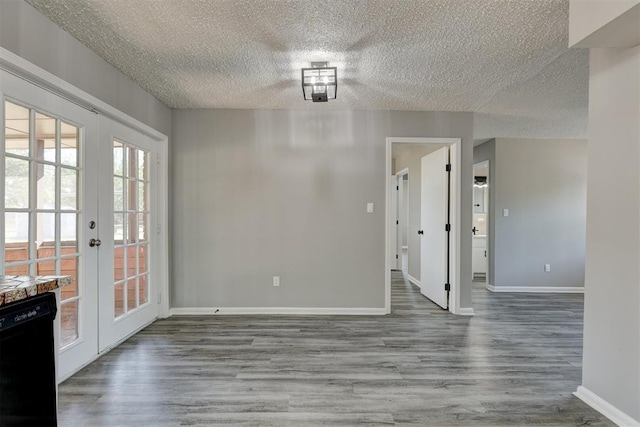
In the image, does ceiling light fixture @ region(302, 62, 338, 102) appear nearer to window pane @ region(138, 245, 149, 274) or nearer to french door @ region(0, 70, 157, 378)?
french door @ region(0, 70, 157, 378)

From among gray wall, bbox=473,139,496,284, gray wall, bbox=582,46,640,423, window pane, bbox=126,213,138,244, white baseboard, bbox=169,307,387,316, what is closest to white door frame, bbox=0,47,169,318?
white baseboard, bbox=169,307,387,316

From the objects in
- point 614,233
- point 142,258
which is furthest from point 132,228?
point 614,233

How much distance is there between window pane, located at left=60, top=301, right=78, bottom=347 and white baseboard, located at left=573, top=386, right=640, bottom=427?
3.39m

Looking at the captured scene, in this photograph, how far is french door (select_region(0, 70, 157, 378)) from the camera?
5.87 feet

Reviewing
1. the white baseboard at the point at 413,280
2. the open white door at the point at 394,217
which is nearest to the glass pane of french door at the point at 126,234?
the white baseboard at the point at 413,280

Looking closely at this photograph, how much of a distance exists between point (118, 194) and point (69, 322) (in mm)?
1071

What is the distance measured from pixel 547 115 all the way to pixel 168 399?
458 cm

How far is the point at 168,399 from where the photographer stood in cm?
192

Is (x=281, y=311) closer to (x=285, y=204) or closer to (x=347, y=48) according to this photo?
(x=285, y=204)

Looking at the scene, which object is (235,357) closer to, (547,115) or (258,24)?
(258,24)

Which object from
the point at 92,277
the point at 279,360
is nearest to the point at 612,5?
the point at 279,360

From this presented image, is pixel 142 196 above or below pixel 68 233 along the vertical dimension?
above

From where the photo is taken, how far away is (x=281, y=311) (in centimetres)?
352

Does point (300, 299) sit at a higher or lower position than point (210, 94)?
lower
